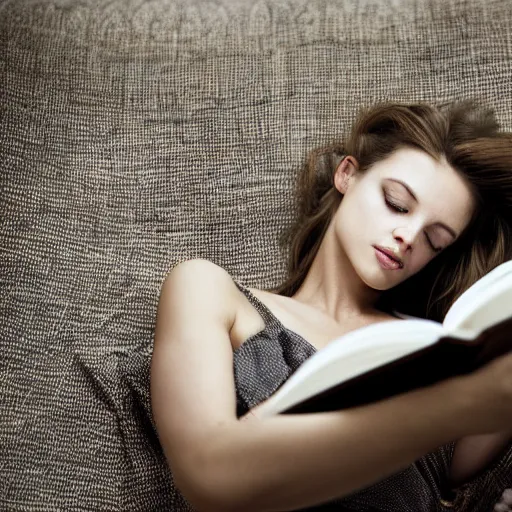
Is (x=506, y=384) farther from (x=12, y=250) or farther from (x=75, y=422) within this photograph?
(x=12, y=250)

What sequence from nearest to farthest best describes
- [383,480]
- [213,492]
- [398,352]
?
1. [398,352]
2. [213,492]
3. [383,480]

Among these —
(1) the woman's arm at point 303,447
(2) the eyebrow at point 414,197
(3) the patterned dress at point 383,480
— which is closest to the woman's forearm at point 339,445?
(1) the woman's arm at point 303,447

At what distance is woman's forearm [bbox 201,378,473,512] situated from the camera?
72cm

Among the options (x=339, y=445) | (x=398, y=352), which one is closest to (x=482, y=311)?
(x=398, y=352)

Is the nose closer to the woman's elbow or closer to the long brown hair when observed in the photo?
→ the long brown hair

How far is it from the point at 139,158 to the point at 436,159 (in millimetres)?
480

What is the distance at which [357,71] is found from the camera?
4.31ft

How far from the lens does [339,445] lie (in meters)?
0.72

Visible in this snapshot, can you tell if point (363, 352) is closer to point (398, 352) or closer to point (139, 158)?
point (398, 352)

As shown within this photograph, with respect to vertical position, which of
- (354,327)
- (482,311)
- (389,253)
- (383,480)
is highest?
(482,311)

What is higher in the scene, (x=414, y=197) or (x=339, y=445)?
(x=414, y=197)

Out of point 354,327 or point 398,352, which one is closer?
point 398,352

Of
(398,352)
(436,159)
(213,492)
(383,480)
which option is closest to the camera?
(398,352)

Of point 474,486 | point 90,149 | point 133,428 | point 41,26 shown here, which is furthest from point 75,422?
point 41,26
